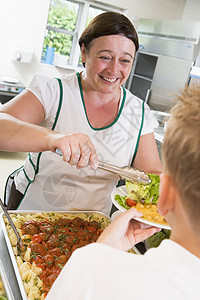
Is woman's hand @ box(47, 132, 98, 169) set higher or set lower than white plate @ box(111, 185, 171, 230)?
higher

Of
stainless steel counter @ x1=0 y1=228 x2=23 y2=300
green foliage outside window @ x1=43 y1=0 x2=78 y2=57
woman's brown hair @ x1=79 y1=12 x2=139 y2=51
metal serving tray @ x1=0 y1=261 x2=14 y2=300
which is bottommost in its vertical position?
stainless steel counter @ x1=0 y1=228 x2=23 y2=300

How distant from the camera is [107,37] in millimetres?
1316

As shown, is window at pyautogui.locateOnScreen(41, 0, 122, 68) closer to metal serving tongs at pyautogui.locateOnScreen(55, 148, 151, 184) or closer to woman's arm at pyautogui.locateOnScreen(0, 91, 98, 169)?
woman's arm at pyautogui.locateOnScreen(0, 91, 98, 169)

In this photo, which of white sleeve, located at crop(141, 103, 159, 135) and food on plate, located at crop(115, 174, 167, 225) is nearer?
food on plate, located at crop(115, 174, 167, 225)

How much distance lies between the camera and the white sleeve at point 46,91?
1324 mm

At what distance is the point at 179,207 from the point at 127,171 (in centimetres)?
44

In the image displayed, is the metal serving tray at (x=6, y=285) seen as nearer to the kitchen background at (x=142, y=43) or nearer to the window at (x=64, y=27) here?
the kitchen background at (x=142, y=43)

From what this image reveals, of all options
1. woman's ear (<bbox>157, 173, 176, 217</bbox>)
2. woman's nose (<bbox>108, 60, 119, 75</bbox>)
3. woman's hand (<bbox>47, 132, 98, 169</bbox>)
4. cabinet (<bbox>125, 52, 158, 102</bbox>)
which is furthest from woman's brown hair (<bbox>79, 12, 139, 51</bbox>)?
cabinet (<bbox>125, 52, 158, 102</bbox>)

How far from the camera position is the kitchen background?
3849mm

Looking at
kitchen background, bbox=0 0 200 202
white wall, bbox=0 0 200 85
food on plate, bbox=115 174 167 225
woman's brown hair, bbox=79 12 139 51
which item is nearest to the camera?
food on plate, bbox=115 174 167 225

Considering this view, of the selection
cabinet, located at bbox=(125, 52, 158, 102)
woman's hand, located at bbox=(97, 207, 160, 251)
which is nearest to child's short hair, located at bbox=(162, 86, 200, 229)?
woman's hand, located at bbox=(97, 207, 160, 251)

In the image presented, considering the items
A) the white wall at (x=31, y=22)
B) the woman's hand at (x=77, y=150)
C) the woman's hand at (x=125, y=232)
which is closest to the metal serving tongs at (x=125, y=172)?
the woman's hand at (x=77, y=150)

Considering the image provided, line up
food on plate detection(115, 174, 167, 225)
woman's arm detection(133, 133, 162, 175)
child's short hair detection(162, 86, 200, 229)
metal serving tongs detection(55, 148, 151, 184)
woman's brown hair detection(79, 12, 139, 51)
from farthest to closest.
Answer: woman's arm detection(133, 133, 162, 175)
woman's brown hair detection(79, 12, 139, 51)
food on plate detection(115, 174, 167, 225)
metal serving tongs detection(55, 148, 151, 184)
child's short hair detection(162, 86, 200, 229)

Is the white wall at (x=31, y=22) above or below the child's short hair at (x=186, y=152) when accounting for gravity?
above
